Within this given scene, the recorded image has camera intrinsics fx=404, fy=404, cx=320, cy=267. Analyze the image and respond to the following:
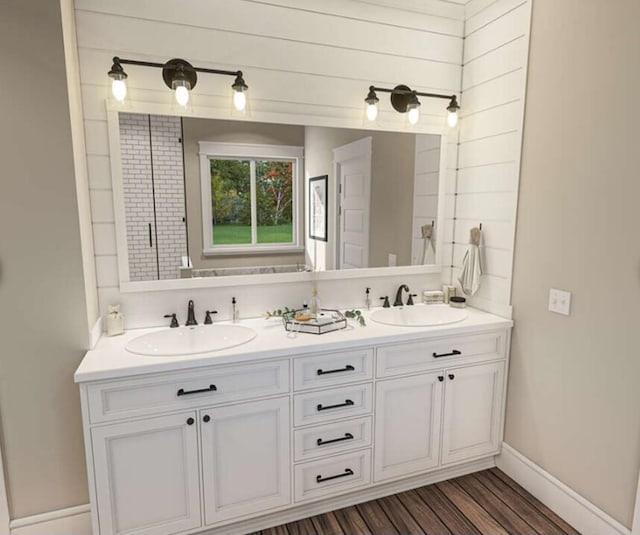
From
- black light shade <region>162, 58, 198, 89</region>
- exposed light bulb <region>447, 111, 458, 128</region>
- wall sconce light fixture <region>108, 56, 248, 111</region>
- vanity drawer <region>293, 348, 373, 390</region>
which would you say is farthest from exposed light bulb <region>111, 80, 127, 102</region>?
exposed light bulb <region>447, 111, 458, 128</region>

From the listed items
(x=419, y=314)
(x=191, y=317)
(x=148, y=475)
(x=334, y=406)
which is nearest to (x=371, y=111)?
(x=419, y=314)

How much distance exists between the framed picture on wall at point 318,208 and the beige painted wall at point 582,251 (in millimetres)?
1119

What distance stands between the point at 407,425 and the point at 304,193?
4.74 ft

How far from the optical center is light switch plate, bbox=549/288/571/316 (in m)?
2.01

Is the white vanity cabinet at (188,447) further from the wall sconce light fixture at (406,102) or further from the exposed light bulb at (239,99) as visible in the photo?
the wall sconce light fixture at (406,102)

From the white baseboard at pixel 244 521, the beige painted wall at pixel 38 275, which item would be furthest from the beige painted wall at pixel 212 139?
the white baseboard at pixel 244 521

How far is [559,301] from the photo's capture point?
2.06m

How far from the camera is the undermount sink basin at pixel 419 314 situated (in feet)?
8.28

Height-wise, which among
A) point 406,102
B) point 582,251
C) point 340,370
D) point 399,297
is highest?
point 406,102

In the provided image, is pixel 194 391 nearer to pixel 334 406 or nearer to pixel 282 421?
pixel 282 421

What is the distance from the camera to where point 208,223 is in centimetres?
226

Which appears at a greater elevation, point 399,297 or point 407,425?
point 399,297

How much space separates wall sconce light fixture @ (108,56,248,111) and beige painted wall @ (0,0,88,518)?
0.82 feet

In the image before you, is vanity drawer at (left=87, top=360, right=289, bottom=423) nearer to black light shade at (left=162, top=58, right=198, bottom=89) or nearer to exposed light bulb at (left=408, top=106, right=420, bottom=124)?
black light shade at (left=162, top=58, right=198, bottom=89)
